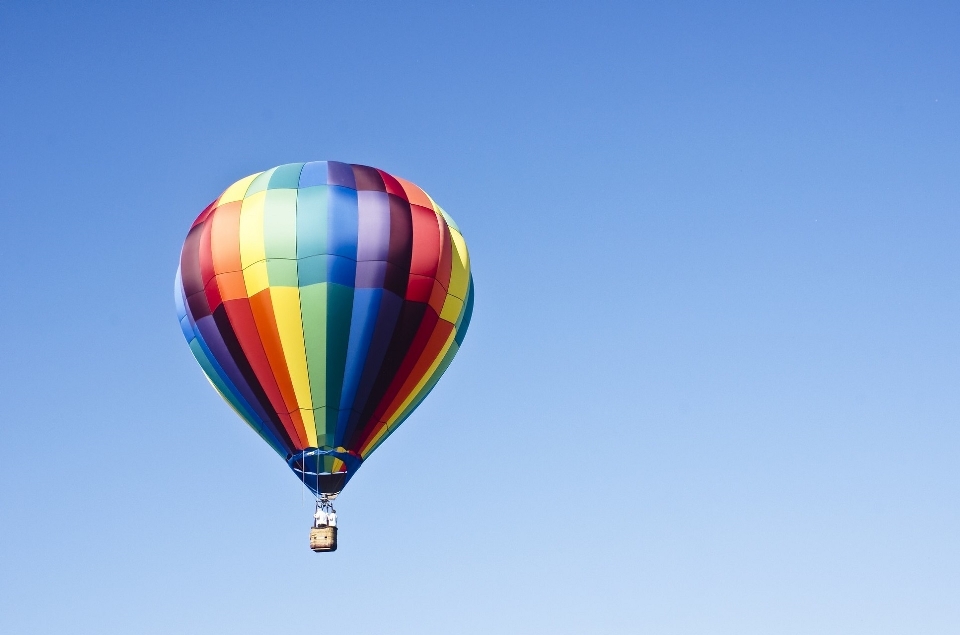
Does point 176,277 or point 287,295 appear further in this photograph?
point 176,277

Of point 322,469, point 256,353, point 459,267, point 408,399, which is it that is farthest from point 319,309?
point 459,267

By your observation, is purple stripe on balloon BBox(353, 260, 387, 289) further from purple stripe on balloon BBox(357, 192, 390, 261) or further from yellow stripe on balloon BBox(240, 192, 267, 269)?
yellow stripe on balloon BBox(240, 192, 267, 269)

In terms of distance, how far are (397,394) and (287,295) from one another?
8.75ft

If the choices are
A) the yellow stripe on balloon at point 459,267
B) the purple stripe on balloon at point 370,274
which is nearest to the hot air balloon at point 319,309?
the purple stripe on balloon at point 370,274

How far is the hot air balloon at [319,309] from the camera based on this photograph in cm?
2664

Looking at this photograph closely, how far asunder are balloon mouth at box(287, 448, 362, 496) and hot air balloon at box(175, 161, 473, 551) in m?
0.02

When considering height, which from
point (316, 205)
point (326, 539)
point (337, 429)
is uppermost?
point (316, 205)

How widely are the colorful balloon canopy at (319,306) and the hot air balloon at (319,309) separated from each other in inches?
0.9

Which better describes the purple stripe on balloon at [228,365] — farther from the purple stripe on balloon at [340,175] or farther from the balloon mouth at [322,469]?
the purple stripe on balloon at [340,175]

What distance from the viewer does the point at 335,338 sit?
87.4 ft

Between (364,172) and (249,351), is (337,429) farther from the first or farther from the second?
(364,172)

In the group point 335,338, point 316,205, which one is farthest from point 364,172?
point 335,338

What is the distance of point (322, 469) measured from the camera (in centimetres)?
2678

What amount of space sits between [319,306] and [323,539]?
3.96 metres
